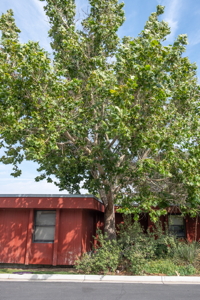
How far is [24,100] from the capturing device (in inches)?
373

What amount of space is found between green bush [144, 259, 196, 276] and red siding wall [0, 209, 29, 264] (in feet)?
19.5

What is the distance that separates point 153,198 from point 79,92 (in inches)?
210

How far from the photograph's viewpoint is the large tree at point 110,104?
8359 mm

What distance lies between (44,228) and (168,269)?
6040 mm

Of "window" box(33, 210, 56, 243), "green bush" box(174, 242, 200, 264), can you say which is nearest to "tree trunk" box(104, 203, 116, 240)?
"window" box(33, 210, 56, 243)

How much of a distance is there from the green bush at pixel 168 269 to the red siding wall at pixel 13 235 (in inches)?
Result: 234

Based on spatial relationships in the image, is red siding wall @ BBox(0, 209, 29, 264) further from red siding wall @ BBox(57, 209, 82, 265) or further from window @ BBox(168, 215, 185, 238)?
window @ BBox(168, 215, 185, 238)

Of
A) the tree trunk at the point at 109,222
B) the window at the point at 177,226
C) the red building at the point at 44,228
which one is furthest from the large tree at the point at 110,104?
the window at the point at 177,226

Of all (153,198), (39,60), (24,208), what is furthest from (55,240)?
(39,60)

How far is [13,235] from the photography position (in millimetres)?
12188

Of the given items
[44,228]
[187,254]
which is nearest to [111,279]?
[187,254]

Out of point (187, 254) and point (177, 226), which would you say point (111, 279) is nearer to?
point (187, 254)

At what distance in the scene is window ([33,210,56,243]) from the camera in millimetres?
12092

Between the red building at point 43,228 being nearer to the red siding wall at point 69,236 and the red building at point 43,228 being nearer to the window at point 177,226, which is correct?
the red siding wall at point 69,236
